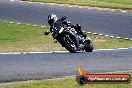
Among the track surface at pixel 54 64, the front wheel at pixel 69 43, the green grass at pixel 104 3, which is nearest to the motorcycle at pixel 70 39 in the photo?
the front wheel at pixel 69 43

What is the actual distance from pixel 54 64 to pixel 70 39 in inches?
132

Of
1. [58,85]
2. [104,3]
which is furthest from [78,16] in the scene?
[58,85]

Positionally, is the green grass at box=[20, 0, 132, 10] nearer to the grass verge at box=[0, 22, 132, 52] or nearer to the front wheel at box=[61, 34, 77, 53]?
the grass verge at box=[0, 22, 132, 52]

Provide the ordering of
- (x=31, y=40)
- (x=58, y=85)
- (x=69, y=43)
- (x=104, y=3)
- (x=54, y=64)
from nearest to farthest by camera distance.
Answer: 1. (x=58, y=85)
2. (x=54, y=64)
3. (x=69, y=43)
4. (x=31, y=40)
5. (x=104, y=3)

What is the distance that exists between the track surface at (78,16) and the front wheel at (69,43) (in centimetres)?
829

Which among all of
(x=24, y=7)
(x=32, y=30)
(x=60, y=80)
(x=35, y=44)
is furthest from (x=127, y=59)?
(x=24, y=7)

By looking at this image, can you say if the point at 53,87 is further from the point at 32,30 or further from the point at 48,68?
the point at 32,30

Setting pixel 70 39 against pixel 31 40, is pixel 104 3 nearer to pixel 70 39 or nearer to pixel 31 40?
pixel 31 40

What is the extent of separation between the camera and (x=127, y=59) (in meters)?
15.1

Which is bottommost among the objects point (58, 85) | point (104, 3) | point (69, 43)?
point (104, 3)

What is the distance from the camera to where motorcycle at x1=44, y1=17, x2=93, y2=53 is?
1650 cm

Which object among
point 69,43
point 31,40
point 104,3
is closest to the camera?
point 69,43

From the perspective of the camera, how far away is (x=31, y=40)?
2172 centimetres

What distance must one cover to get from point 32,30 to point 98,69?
12.4m
